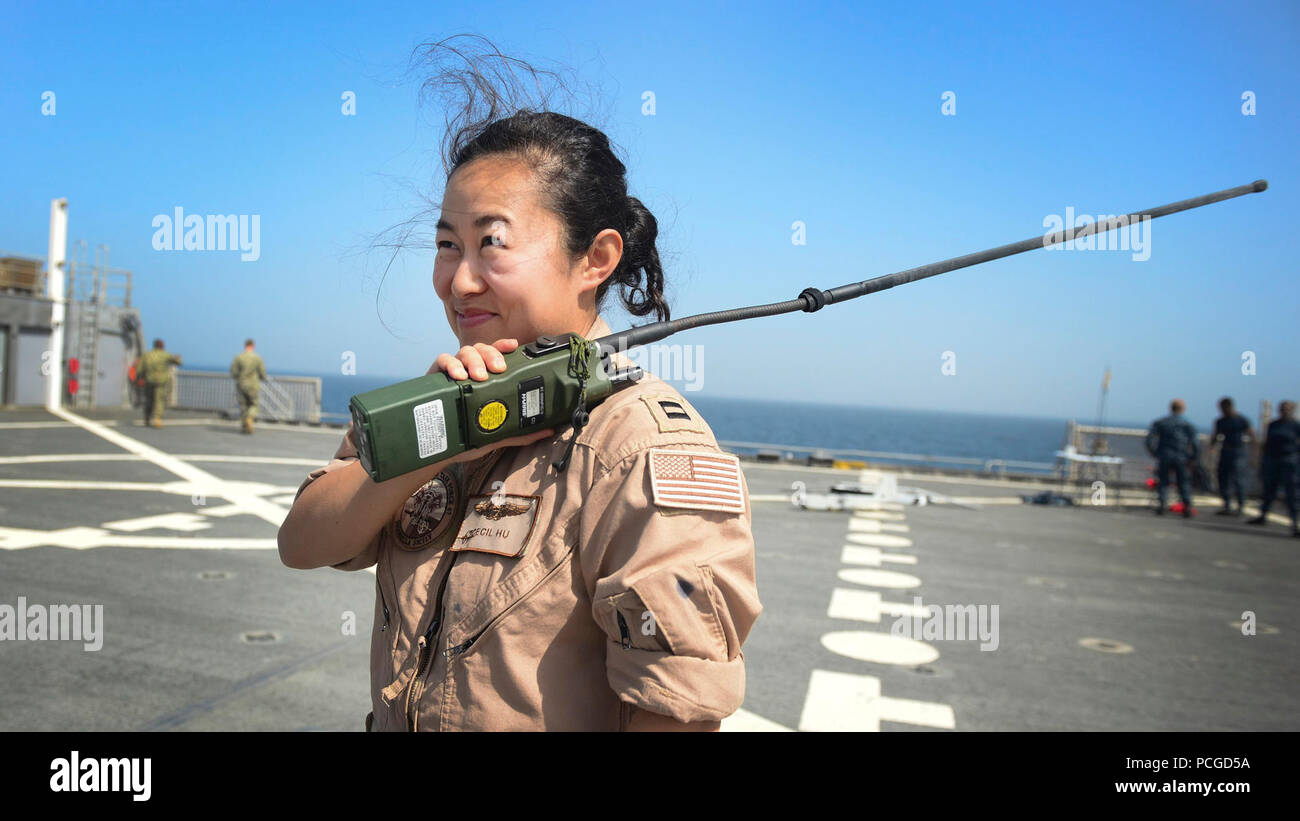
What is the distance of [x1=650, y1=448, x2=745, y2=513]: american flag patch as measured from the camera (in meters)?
1.16

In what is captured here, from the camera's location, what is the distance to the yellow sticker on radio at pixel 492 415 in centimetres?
125

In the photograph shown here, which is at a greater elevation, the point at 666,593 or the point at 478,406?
the point at 478,406

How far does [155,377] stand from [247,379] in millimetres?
1875

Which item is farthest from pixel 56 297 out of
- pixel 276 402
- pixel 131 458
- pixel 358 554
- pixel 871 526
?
pixel 358 554

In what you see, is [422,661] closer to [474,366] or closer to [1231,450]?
[474,366]

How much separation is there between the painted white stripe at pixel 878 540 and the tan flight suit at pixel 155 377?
49.0 feet

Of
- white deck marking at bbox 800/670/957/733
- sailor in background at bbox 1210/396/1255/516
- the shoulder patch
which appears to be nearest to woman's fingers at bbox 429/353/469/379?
the shoulder patch

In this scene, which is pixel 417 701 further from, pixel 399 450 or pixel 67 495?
pixel 67 495

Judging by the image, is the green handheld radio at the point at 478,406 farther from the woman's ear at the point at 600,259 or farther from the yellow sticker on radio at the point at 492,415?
the woman's ear at the point at 600,259

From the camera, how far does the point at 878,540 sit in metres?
9.64

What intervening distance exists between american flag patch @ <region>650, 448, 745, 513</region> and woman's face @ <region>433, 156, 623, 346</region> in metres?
0.40

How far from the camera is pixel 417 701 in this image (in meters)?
1.28
